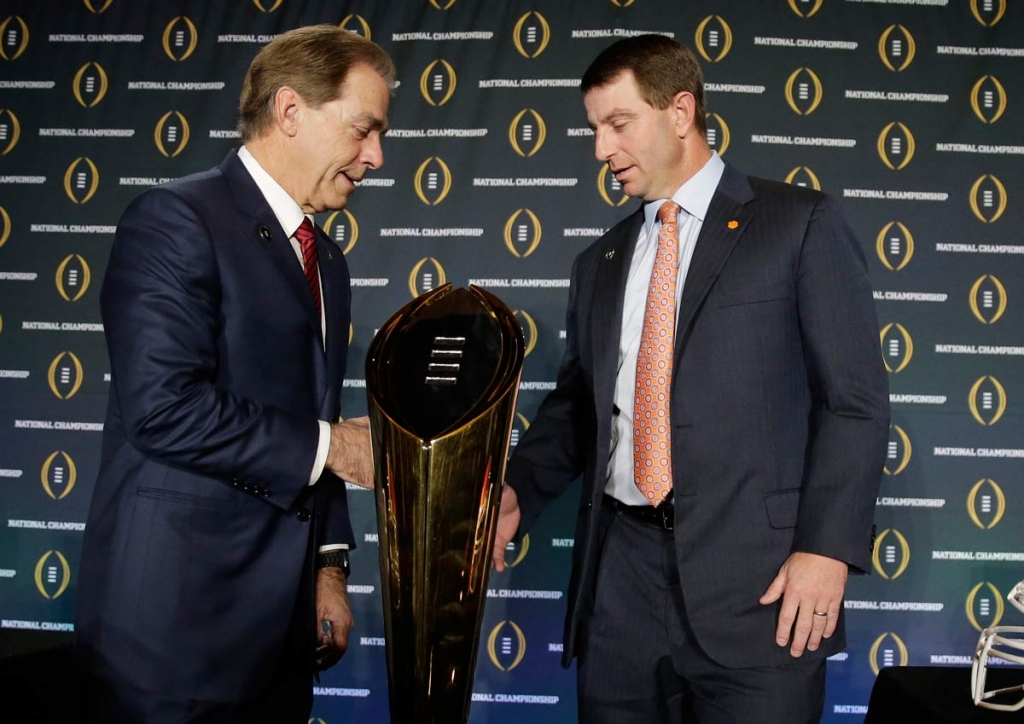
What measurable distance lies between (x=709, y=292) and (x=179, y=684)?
45.1 inches

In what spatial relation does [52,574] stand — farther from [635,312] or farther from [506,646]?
[635,312]

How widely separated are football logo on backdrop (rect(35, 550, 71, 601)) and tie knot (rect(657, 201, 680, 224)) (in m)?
3.05

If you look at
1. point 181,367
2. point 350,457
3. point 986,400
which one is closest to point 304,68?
point 181,367

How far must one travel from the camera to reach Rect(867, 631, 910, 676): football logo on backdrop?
3.56m

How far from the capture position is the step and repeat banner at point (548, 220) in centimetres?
360

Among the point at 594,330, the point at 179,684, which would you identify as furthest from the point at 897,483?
the point at 179,684

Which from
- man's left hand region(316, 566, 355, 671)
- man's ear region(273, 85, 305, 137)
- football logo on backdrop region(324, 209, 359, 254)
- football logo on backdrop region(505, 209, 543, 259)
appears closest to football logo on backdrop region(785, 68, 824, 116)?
football logo on backdrop region(505, 209, 543, 259)

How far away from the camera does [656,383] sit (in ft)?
6.06

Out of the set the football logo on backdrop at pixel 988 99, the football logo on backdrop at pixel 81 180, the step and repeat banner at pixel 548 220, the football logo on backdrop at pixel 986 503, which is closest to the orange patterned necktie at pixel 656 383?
the step and repeat banner at pixel 548 220

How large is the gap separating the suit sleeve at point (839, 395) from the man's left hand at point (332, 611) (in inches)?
Result: 32.7

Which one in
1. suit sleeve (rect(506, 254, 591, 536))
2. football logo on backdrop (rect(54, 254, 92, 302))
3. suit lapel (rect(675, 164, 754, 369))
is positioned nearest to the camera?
suit lapel (rect(675, 164, 754, 369))

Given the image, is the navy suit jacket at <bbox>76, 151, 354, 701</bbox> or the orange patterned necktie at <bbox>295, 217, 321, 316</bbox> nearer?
the navy suit jacket at <bbox>76, 151, 354, 701</bbox>

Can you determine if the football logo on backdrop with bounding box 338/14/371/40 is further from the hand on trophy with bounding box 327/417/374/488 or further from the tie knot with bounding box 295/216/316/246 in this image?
the hand on trophy with bounding box 327/417/374/488

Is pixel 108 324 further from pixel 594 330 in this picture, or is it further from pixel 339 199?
pixel 594 330
